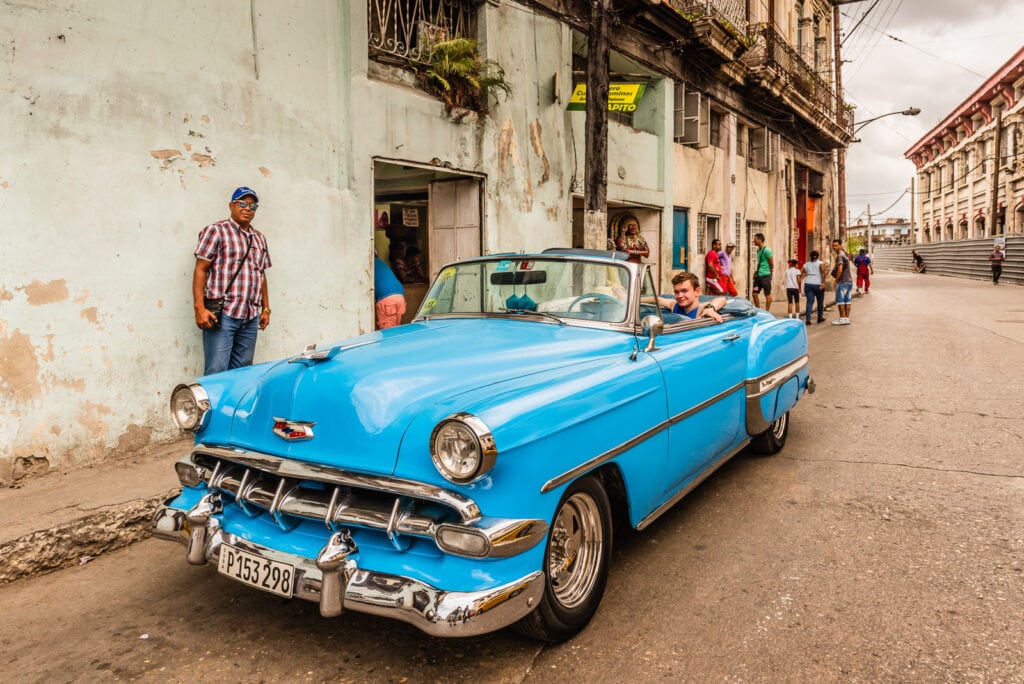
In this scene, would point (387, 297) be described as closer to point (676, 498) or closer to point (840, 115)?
point (676, 498)

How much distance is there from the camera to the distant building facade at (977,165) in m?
35.4

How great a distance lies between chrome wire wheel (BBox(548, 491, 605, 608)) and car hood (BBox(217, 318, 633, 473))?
0.55 meters

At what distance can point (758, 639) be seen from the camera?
8.77 feet

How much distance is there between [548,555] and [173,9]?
517 centimetres

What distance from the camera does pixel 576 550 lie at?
285 centimetres

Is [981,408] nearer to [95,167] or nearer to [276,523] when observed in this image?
[276,523]

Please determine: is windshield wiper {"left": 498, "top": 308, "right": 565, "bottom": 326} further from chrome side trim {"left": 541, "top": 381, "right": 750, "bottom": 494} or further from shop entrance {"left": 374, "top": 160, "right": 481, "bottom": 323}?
shop entrance {"left": 374, "top": 160, "right": 481, "bottom": 323}

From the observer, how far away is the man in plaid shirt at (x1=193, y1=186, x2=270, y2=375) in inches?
210

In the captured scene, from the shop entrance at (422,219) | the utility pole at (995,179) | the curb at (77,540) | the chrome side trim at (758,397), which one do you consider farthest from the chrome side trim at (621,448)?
the utility pole at (995,179)

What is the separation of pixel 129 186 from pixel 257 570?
12.7 ft

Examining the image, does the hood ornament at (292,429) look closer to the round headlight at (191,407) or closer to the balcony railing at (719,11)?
the round headlight at (191,407)

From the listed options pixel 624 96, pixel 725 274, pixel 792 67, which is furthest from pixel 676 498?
pixel 792 67

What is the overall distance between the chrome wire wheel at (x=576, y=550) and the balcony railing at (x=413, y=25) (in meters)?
6.26

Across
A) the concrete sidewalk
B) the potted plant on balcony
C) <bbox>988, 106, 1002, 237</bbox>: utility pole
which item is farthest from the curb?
<bbox>988, 106, 1002, 237</bbox>: utility pole
